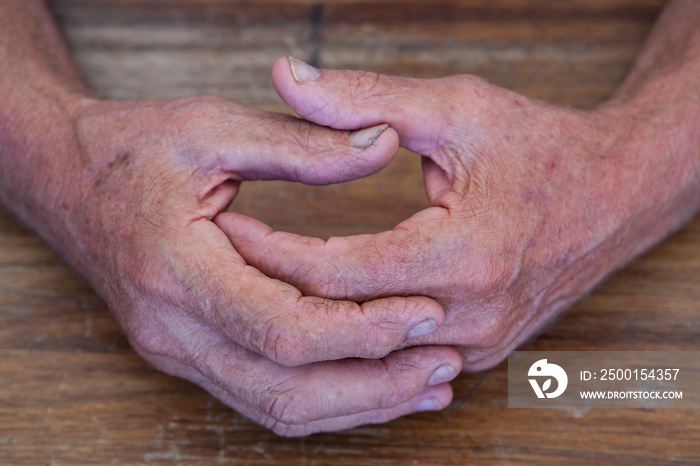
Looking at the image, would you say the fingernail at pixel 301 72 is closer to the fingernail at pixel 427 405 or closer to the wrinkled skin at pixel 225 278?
the wrinkled skin at pixel 225 278

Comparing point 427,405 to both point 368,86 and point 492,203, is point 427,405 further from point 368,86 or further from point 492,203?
point 368,86

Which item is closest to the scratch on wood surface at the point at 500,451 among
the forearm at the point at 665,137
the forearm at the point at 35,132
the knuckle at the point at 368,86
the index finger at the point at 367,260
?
the index finger at the point at 367,260

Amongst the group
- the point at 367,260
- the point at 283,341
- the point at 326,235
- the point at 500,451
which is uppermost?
the point at 326,235

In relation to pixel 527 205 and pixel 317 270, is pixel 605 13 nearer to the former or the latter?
pixel 527 205

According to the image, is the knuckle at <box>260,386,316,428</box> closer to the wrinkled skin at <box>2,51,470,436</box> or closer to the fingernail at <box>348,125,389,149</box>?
the wrinkled skin at <box>2,51,470,436</box>

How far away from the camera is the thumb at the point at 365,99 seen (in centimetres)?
69

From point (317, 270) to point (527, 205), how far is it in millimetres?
283

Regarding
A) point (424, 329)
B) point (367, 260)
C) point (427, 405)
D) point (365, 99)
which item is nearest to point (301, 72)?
point (365, 99)

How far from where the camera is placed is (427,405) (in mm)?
749

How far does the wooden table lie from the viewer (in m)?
0.75

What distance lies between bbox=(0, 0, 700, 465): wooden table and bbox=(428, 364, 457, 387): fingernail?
7cm

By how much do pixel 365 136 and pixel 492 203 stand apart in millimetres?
180

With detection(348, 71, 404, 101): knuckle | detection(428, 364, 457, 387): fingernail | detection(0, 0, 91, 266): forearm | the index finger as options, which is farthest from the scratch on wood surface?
detection(0, 0, 91, 266): forearm

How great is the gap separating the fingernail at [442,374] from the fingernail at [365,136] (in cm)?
30
